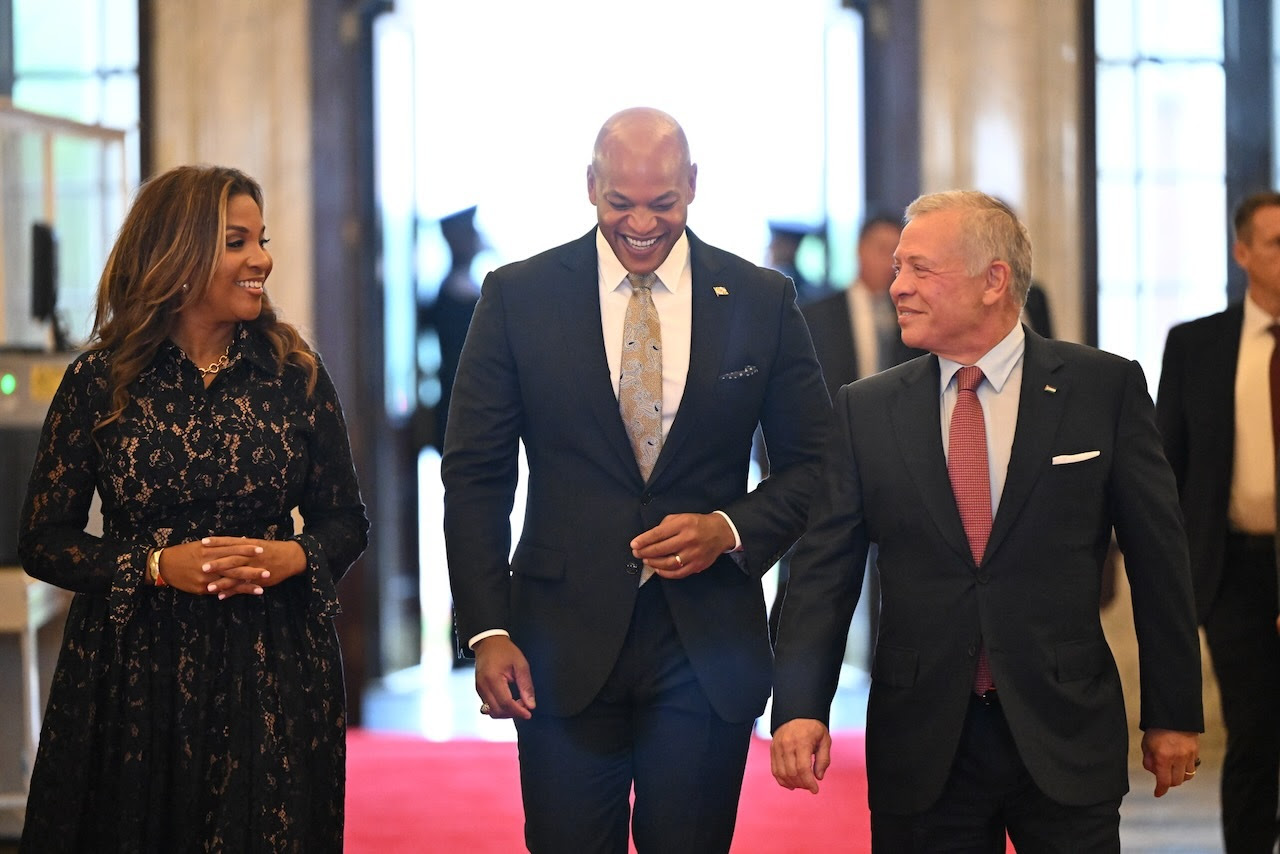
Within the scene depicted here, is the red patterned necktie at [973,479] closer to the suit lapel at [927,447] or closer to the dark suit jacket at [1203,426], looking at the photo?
the suit lapel at [927,447]

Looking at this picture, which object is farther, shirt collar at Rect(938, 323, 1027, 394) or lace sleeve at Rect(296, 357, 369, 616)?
lace sleeve at Rect(296, 357, 369, 616)

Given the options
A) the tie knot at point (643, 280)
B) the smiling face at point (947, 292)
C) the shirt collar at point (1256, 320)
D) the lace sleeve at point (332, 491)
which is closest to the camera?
the smiling face at point (947, 292)

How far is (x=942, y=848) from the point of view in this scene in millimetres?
2725

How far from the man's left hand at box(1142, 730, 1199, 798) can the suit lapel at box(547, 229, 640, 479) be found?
1.01 m

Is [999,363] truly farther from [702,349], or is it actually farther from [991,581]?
[702,349]

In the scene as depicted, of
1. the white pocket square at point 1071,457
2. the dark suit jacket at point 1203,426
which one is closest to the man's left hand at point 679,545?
the white pocket square at point 1071,457

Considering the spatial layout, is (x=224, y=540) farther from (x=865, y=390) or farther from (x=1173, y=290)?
(x=1173, y=290)

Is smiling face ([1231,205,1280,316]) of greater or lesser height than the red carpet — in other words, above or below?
above

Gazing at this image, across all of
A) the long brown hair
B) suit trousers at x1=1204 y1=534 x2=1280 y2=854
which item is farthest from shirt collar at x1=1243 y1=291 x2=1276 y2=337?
the long brown hair

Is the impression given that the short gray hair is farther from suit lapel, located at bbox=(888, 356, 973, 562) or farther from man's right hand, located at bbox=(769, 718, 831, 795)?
man's right hand, located at bbox=(769, 718, 831, 795)

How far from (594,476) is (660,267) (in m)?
0.41

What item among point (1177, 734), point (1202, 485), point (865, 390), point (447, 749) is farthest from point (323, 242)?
point (1177, 734)

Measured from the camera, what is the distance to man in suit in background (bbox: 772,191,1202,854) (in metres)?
2.68

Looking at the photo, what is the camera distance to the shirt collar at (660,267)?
300 cm
